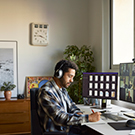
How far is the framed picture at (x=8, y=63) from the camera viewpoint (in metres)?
4.02

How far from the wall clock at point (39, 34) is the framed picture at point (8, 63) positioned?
1.32 feet

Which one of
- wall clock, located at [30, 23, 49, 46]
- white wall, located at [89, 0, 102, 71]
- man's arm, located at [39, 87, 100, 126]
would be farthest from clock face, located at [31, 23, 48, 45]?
man's arm, located at [39, 87, 100, 126]

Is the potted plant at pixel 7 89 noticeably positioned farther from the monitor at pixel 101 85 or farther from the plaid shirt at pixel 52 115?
the plaid shirt at pixel 52 115

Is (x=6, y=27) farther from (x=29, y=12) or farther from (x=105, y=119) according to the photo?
(x=105, y=119)

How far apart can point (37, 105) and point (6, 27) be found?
99.3 inches

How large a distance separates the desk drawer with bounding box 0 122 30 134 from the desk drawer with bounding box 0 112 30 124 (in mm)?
69

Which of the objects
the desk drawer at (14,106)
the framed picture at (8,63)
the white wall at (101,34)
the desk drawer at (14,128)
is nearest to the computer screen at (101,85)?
the white wall at (101,34)

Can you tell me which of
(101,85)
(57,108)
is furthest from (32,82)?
(57,108)

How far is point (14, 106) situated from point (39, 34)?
1.39 meters

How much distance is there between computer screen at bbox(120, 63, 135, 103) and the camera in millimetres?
2197

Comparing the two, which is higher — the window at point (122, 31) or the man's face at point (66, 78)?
the window at point (122, 31)

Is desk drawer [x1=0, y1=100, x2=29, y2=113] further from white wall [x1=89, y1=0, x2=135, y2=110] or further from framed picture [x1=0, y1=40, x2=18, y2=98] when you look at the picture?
white wall [x1=89, y1=0, x2=135, y2=110]

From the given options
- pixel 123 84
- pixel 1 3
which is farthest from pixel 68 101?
pixel 1 3

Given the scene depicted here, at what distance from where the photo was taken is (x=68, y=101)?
2.28 meters
